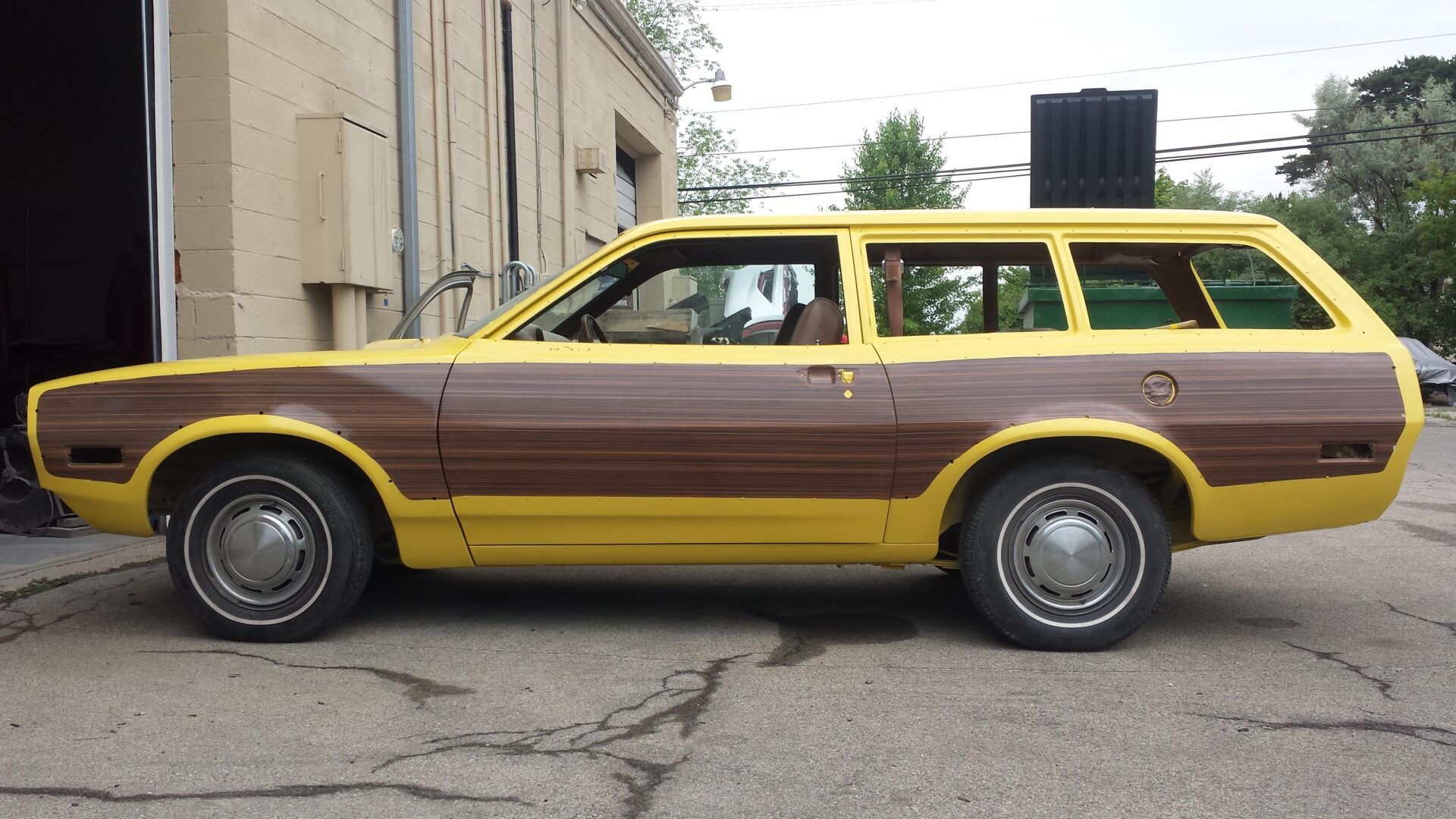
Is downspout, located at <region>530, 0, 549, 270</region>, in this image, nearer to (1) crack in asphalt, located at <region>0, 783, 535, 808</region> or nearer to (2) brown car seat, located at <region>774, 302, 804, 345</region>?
(2) brown car seat, located at <region>774, 302, 804, 345</region>

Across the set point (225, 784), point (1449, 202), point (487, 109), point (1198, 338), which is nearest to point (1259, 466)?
point (1198, 338)

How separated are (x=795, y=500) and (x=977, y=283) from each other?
177cm

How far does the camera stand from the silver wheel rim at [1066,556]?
14.1 ft

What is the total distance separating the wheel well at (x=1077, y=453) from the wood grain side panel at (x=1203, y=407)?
14 centimetres

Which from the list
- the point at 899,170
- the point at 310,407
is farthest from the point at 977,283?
the point at 899,170

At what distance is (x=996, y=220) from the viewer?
179 inches

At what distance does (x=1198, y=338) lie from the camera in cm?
439

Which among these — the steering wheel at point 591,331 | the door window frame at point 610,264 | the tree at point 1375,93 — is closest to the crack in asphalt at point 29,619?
the door window frame at point 610,264

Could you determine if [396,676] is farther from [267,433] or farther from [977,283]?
[977,283]

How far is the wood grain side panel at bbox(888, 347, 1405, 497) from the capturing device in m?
4.25

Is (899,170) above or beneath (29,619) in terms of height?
above

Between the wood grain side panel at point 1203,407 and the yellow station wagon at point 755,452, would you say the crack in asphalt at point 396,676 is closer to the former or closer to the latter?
the yellow station wagon at point 755,452

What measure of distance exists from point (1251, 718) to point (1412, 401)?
4.92 ft

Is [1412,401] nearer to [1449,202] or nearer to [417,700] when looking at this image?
[417,700]
